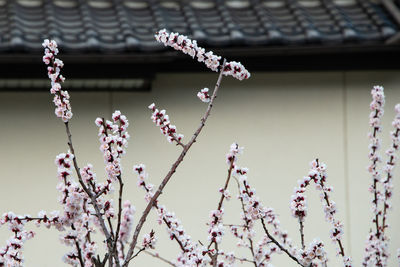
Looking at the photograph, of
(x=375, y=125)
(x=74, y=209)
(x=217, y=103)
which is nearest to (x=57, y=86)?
(x=74, y=209)

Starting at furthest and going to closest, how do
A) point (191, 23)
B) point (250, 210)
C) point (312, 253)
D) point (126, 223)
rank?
1. point (191, 23)
2. point (126, 223)
3. point (250, 210)
4. point (312, 253)

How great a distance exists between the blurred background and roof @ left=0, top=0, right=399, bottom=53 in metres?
0.01

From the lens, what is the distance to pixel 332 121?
18.2ft

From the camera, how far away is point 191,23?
5266 millimetres

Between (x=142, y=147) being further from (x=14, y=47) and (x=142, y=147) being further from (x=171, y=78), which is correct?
(x=14, y=47)

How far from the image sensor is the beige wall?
5312mm

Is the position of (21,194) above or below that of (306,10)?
below

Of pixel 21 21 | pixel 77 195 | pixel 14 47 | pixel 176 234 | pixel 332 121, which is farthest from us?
pixel 332 121

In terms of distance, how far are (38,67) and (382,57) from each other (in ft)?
7.25

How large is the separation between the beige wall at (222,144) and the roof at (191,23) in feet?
1.20

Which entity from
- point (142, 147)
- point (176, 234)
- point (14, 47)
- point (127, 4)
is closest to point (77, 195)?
point (176, 234)

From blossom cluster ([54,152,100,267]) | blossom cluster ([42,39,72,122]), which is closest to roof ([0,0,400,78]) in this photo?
blossom cluster ([42,39,72,122])

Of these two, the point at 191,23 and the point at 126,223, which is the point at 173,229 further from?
the point at 191,23

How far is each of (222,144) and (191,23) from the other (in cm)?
81
